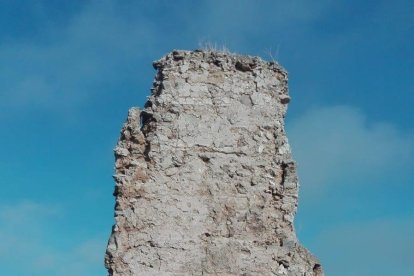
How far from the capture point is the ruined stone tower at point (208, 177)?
212 inches

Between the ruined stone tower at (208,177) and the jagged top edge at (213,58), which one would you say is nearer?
the ruined stone tower at (208,177)

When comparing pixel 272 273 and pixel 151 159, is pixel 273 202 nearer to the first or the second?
pixel 272 273

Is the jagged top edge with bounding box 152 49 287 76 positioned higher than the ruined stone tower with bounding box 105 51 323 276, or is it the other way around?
the jagged top edge with bounding box 152 49 287 76

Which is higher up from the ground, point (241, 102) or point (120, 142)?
point (241, 102)

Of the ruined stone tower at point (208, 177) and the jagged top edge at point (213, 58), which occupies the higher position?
the jagged top edge at point (213, 58)

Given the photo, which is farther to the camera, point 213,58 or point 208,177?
point 213,58

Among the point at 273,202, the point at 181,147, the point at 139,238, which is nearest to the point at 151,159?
the point at 181,147

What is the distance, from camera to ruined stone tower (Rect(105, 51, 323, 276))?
5391 mm

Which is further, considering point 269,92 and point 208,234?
point 269,92

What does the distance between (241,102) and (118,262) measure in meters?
1.77

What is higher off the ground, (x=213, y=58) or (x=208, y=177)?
(x=213, y=58)

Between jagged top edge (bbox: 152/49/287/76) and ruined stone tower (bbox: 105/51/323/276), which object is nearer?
ruined stone tower (bbox: 105/51/323/276)

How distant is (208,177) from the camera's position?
5.59m

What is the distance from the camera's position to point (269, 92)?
19.5 ft
